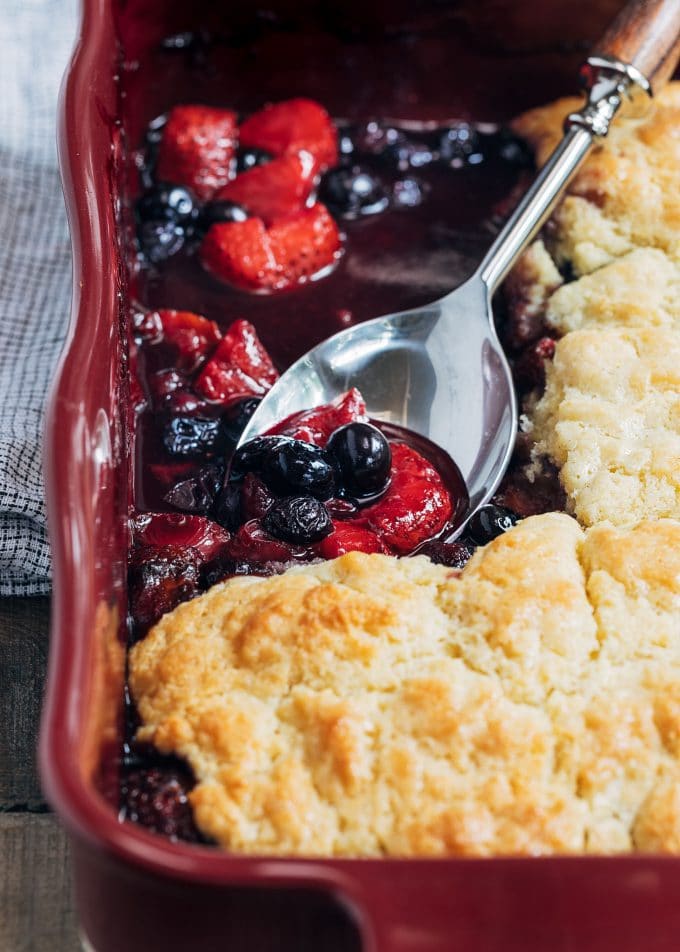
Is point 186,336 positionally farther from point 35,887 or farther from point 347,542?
point 35,887

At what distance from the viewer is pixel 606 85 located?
3125 mm

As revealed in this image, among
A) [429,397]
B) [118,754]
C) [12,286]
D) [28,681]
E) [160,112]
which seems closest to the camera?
[118,754]

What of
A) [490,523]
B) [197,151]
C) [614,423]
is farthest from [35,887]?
[197,151]

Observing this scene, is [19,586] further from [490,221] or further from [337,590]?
[490,221]

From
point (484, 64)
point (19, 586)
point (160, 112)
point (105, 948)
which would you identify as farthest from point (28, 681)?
point (484, 64)

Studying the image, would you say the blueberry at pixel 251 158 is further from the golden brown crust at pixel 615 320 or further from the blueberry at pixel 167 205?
the golden brown crust at pixel 615 320

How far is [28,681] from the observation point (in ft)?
8.51

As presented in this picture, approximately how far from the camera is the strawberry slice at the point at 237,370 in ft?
9.47

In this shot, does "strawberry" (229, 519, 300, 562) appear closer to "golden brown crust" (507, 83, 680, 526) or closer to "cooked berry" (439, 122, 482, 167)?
"golden brown crust" (507, 83, 680, 526)

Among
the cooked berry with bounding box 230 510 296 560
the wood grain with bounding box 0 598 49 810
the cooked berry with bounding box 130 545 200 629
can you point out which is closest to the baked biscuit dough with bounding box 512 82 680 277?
the cooked berry with bounding box 230 510 296 560

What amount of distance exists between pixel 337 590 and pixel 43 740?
0.69 m

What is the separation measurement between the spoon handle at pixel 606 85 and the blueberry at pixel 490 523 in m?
0.80

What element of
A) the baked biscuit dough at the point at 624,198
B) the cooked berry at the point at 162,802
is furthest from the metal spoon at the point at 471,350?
the cooked berry at the point at 162,802

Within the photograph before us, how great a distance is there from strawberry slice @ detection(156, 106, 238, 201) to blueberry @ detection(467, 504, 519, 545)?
58.5 inches
